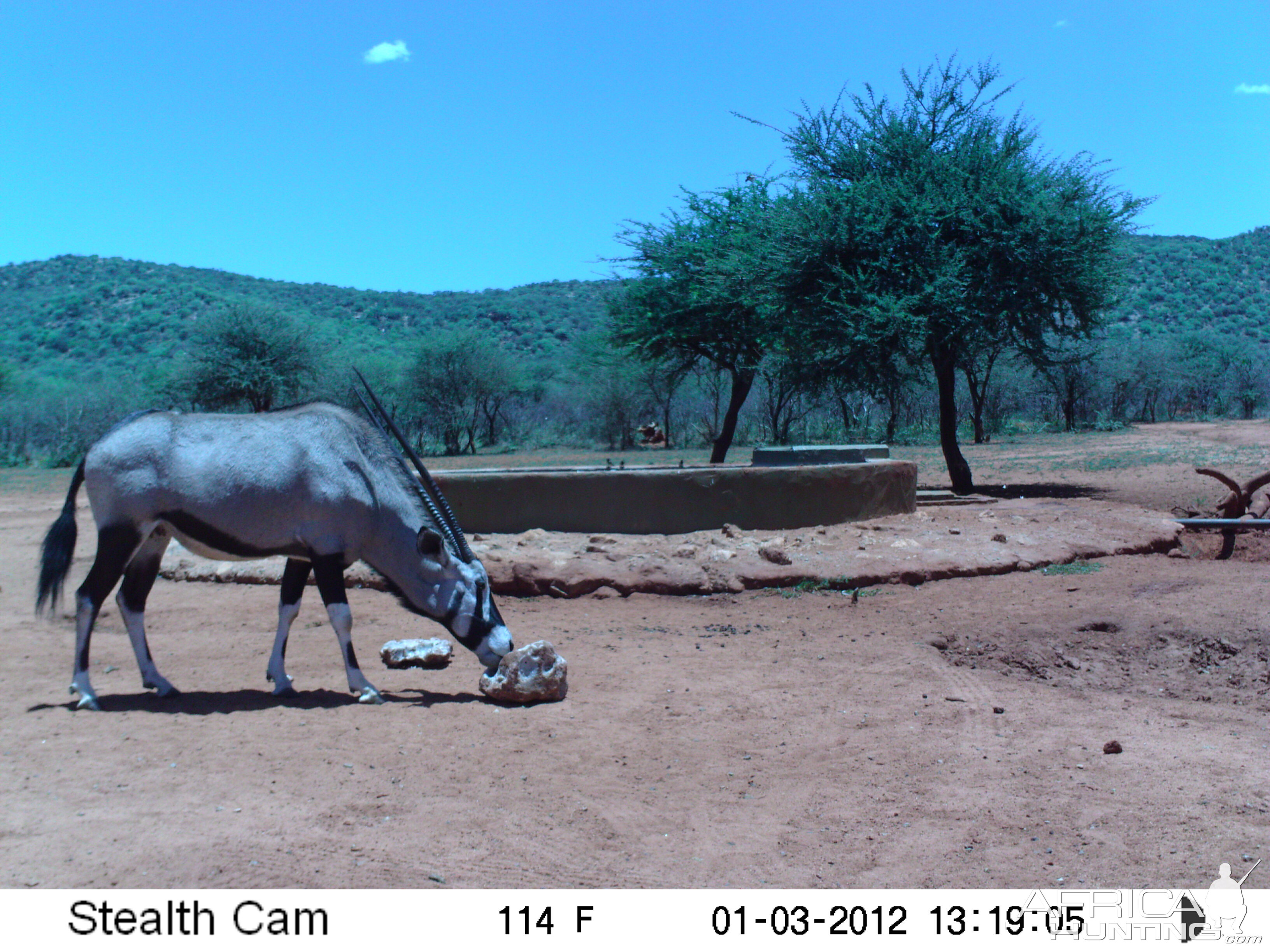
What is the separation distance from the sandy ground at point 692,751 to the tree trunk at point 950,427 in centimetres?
667

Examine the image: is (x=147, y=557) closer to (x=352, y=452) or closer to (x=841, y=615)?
(x=352, y=452)

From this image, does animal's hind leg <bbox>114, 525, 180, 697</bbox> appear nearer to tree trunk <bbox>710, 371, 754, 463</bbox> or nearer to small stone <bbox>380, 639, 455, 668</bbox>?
small stone <bbox>380, 639, 455, 668</bbox>

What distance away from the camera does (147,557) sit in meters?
5.69

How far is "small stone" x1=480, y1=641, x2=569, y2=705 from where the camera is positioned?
5492 mm

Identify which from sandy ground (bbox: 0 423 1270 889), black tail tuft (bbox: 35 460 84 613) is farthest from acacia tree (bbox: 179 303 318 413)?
black tail tuft (bbox: 35 460 84 613)

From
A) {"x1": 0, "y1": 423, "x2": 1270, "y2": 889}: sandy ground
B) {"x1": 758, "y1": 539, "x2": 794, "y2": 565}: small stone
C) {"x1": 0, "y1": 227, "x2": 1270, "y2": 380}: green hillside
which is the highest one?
{"x1": 0, "y1": 227, "x2": 1270, "y2": 380}: green hillside

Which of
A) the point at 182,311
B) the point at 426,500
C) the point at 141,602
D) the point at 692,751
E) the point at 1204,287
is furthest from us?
the point at 1204,287

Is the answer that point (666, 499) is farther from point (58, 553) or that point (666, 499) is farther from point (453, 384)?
point (453, 384)

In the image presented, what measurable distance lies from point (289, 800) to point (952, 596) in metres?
6.15

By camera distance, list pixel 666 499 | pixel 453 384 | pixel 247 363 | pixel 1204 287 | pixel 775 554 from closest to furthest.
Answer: pixel 775 554, pixel 666 499, pixel 247 363, pixel 453 384, pixel 1204 287

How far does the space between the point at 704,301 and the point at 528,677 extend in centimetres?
1399

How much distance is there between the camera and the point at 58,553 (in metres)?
5.60
